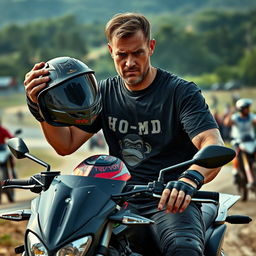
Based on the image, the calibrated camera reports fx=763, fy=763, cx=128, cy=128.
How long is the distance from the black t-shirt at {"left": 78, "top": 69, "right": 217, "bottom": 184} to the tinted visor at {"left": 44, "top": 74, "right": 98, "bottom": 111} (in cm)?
60

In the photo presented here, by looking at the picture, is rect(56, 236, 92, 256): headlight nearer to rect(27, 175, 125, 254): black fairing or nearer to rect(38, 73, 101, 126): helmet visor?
rect(27, 175, 125, 254): black fairing

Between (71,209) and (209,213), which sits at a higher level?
(71,209)

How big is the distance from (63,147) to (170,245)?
1041 mm

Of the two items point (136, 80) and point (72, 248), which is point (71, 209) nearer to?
point (72, 248)

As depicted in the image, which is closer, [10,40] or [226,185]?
[226,185]

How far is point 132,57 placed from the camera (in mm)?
4004

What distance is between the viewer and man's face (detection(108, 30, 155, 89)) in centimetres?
398

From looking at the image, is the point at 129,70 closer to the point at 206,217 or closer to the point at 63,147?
the point at 63,147

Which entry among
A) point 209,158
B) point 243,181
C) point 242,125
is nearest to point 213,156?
point 209,158

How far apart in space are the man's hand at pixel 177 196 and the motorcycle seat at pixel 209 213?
0.92m

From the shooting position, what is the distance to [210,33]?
15275cm

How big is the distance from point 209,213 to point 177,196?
1.04 metres

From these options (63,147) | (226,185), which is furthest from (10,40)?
(63,147)

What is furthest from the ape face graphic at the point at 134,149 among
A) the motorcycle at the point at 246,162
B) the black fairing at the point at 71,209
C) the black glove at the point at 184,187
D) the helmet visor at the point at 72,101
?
the motorcycle at the point at 246,162
